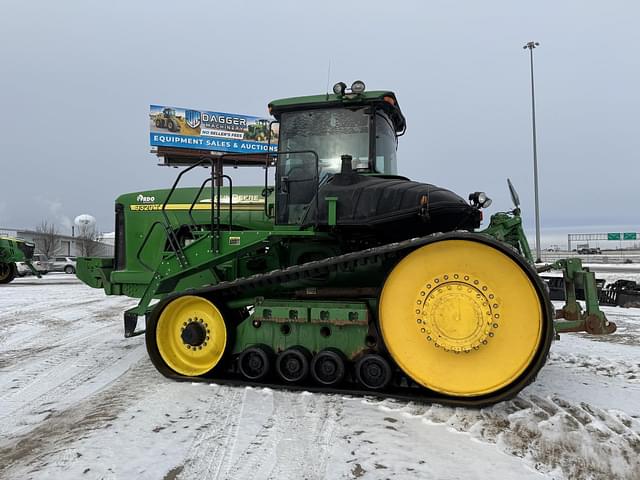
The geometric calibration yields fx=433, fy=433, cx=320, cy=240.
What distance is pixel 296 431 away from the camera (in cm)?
312

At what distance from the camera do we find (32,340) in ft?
21.7

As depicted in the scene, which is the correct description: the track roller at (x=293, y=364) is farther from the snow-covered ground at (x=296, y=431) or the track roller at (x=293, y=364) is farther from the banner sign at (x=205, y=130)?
the banner sign at (x=205, y=130)

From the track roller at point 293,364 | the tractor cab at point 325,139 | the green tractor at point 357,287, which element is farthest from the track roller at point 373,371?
the tractor cab at point 325,139

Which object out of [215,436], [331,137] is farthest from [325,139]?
[215,436]

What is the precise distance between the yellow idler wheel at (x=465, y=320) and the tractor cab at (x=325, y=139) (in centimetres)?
128

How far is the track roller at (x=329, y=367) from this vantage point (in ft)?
12.5

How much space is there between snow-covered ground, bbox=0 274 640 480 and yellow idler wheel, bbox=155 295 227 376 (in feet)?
0.83

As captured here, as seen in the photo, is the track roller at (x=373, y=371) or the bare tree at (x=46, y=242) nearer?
the track roller at (x=373, y=371)

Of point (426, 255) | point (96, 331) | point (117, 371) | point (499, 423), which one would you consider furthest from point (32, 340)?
point (499, 423)

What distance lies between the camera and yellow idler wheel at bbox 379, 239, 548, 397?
3.41 meters

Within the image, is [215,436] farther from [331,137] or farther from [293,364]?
[331,137]

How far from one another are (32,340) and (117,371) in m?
2.78

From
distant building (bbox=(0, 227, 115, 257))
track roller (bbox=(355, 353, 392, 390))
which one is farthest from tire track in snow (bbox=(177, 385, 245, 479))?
distant building (bbox=(0, 227, 115, 257))

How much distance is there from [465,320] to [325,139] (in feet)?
7.58
